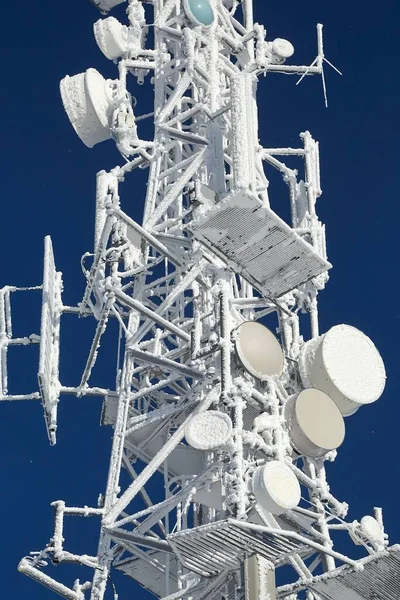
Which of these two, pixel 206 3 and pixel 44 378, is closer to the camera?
pixel 44 378

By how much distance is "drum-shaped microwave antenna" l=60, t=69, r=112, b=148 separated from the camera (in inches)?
1479

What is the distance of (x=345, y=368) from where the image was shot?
3316 centimetres

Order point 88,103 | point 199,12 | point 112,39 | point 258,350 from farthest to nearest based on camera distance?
point 112,39 < point 88,103 < point 199,12 < point 258,350


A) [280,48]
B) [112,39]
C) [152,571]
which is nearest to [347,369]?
[152,571]

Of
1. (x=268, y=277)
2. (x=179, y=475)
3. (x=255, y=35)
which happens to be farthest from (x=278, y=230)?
(x=255, y=35)

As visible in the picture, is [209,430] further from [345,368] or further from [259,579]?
[345,368]

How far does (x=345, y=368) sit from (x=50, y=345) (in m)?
6.73

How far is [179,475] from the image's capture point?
32.8m

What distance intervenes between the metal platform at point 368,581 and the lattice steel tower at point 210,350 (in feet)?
0.13

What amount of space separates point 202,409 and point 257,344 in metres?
2.10

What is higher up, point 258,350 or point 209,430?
point 258,350

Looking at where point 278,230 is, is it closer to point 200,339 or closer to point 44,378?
point 200,339

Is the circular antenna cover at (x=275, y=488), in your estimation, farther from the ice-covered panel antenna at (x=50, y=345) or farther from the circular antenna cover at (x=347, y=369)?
the ice-covered panel antenna at (x=50, y=345)

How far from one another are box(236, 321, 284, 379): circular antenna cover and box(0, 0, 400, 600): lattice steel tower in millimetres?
47
